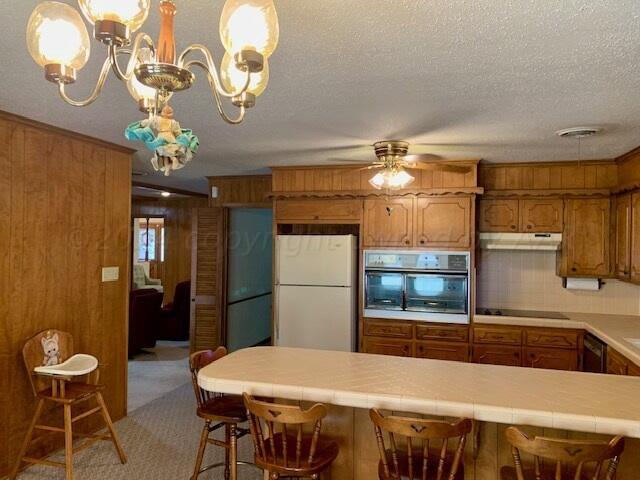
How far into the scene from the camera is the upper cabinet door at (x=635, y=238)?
11.9 ft

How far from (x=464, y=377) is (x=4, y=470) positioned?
117 inches

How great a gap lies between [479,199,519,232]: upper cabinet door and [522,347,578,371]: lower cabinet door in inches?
44.5

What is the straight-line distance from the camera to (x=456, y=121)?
288cm

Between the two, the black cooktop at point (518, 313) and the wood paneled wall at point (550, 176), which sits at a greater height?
the wood paneled wall at point (550, 176)

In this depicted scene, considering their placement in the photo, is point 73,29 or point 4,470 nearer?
point 73,29

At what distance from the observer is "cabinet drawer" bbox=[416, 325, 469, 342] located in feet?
13.8

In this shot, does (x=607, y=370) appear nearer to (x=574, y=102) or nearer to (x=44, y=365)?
(x=574, y=102)

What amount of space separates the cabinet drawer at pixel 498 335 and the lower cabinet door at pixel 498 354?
1.8 inches

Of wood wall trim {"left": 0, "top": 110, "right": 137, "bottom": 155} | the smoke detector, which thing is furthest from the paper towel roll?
wood wall trim {"left": 0, "top": 110, "right": 137, "bottom": 155}

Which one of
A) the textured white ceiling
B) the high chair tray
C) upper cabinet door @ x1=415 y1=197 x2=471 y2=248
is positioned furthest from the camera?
upper cabinet door @ x1=415 y1=197 x2=471 y2=248

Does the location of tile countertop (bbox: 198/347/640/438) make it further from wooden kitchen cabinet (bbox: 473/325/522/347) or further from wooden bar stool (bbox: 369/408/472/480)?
wooden kitchen cabinet (bbox: 473/325/522/347)

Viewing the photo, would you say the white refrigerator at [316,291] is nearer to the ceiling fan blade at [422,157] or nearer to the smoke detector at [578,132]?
the ceiling fan blade at [422,157]

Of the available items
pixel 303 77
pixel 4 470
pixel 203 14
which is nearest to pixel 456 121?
pixel 303 77

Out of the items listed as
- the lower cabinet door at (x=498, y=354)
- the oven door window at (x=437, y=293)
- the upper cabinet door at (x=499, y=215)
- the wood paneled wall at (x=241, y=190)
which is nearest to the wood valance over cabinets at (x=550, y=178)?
the upper cabinet door at (x=499, y=215)
